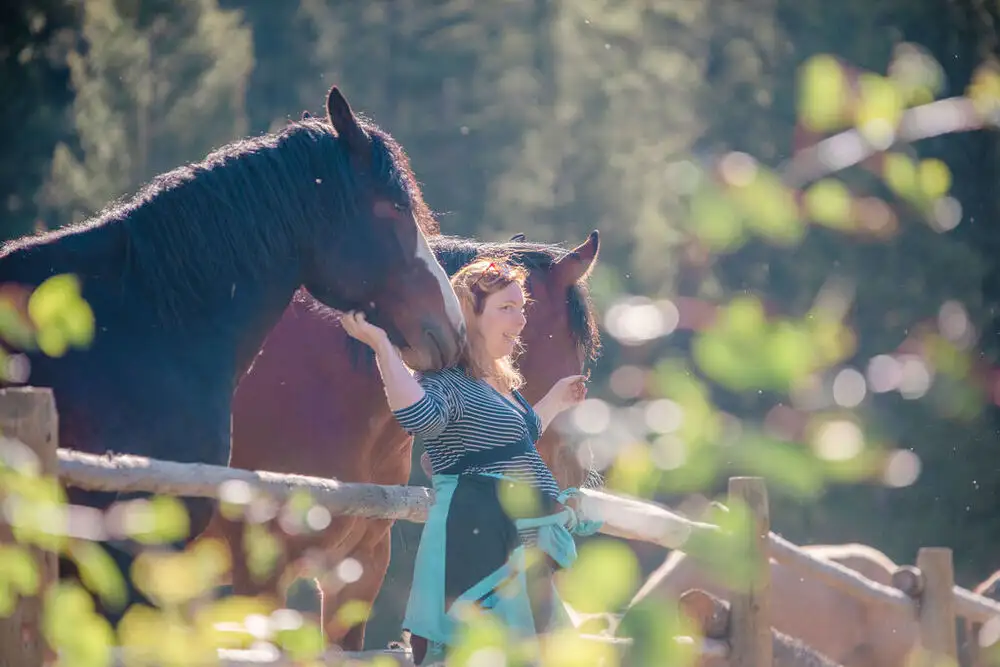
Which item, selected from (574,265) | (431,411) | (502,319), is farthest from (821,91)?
(574,265)

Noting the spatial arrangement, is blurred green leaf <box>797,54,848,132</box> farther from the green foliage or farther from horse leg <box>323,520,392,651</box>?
the green foliage

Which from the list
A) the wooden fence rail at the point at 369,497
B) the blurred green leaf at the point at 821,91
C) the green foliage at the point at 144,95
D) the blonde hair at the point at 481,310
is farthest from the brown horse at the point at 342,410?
the green foliage at the point at 144,95

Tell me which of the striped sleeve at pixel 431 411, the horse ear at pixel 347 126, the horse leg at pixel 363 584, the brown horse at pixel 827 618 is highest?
the horse ear at pixel 347 126

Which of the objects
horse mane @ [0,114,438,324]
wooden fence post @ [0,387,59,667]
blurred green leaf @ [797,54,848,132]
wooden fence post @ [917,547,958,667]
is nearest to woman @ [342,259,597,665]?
horse mane @ [0,114,438,324]

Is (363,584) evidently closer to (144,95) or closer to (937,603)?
(937,603)

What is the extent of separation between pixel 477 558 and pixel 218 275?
1.22 metres

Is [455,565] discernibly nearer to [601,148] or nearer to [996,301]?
[996,301]

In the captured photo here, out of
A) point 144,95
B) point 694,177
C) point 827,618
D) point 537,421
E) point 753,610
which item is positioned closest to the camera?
point 694,177

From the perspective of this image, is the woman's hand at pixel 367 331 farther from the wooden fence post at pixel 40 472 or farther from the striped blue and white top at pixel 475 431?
the wooden fence post at pixel 40 472

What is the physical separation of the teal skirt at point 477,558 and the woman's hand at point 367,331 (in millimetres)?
449

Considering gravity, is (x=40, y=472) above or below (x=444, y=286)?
below

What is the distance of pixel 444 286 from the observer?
3.83m

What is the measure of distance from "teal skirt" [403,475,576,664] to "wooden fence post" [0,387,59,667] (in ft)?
3.48

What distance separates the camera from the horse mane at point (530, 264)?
5.02 m
